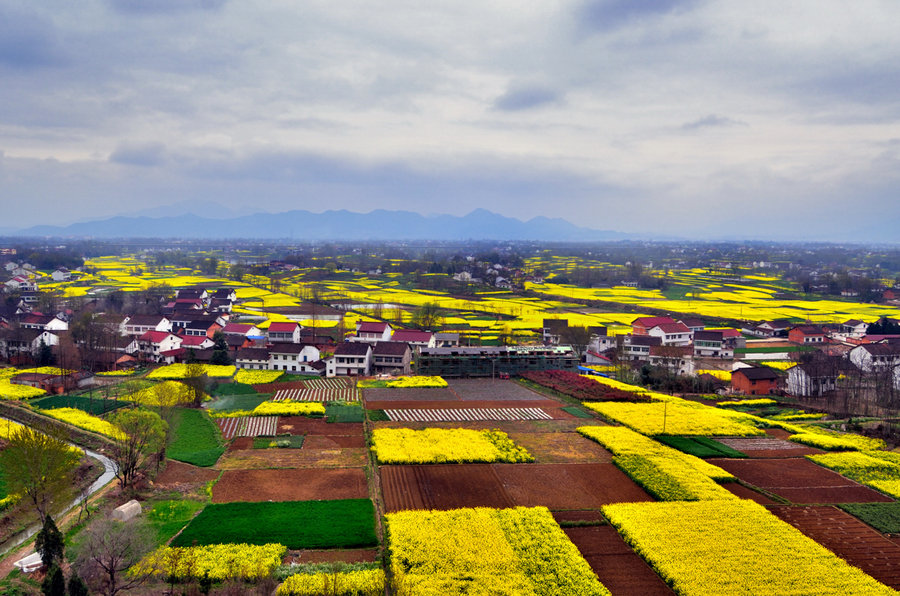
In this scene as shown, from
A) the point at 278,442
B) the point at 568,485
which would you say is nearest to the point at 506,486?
the point at 568,485

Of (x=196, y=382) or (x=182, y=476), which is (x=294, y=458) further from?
(x=196, y=382)

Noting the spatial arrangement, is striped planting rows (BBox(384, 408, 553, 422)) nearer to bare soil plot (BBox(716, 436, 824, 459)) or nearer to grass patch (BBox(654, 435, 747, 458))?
grass patch (BBox(654, 435, 747, 458))

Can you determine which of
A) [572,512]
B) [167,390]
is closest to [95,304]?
[167,390]

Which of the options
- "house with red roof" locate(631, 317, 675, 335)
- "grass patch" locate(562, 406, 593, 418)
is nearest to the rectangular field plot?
"grass patch" locate(562, 406, 593, 418)

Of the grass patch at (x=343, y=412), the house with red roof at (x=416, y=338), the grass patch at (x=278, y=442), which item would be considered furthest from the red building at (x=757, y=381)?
the grass patch at (x=278, y=442)

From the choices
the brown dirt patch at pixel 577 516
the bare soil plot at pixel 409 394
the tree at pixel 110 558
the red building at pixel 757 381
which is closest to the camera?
the tree at pixel 110 558

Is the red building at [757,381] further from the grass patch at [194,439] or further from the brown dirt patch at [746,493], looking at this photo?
the grass patch at [194,439]
